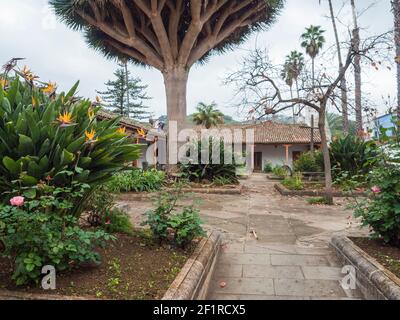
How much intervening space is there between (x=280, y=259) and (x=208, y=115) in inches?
1077

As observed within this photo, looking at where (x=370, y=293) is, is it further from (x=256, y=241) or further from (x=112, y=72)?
(x=112, y=72)

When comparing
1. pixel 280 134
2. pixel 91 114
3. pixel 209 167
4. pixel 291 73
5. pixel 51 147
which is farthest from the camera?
pixel 280 134

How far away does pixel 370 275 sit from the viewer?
258 cm

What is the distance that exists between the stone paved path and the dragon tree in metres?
7.19

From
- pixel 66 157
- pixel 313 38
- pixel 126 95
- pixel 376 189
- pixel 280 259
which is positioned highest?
pixel 313 38

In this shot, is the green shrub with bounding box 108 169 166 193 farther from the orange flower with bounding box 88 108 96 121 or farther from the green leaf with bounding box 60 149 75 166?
the green leaf with bounding box 60 149 75 166

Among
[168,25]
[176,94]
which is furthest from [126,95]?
[176,94]

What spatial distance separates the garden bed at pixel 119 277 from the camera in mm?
2098

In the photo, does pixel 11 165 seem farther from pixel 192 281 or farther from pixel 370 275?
pixel 370 275

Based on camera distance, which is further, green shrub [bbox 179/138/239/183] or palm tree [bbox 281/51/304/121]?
green shrub [bbox 179/138/239/183]

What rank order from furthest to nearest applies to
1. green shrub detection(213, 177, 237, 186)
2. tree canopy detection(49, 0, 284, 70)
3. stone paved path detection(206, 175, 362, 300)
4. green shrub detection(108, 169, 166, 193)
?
tree canopy detection(49, 0, 284, 70), green shrub detection(213, 177, 237, 186), green shrub detection(108, 169, 166, 193), stone paved path detection(206, 175, 362, 300)

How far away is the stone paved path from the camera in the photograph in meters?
2.78

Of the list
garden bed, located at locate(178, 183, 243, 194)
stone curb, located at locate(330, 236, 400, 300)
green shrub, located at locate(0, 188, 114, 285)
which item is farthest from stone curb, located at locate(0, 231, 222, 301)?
garden bed, located at locate(178, 183, 243, 194)

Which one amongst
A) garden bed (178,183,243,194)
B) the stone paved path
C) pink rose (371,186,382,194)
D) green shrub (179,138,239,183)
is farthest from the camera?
green shrub (179,138,239,183)
